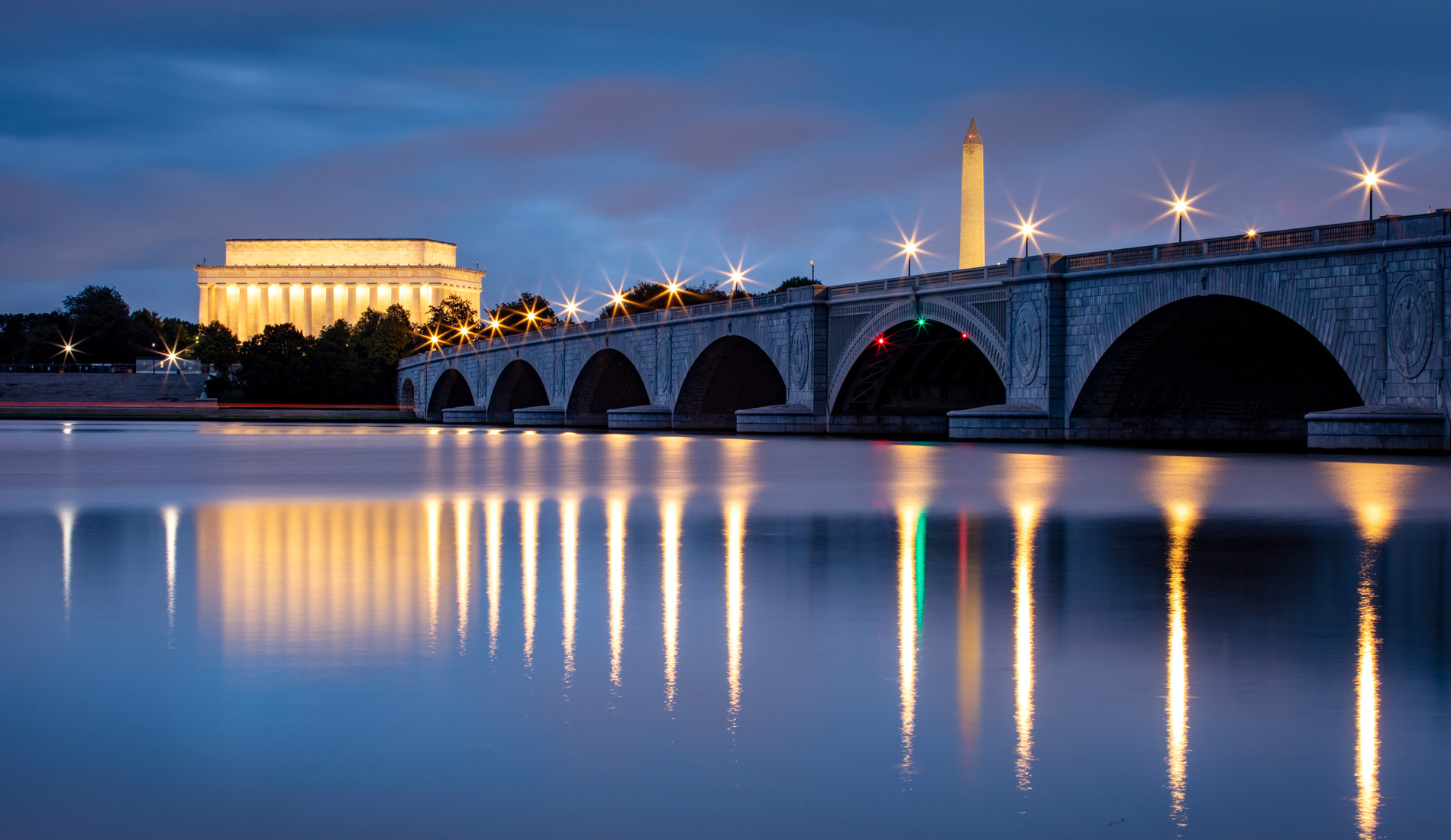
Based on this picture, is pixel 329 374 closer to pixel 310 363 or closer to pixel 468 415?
pixel 310 363

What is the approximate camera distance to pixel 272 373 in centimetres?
13488

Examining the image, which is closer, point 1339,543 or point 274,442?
point 1339,543

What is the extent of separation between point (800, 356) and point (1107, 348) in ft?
72.0

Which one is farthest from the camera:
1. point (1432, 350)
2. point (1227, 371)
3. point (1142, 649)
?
point (1227, 371)

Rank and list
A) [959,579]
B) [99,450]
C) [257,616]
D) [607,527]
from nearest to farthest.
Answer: [257,616] → [959,579] → [607,527] → [99,450]

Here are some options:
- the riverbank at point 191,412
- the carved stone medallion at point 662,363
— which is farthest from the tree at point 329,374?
the carved stone medallion at point 662,363

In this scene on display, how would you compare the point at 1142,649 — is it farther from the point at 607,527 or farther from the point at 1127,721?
the point at 607,527

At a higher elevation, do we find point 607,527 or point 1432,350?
point 1432,350

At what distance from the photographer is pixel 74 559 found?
44.4 ft

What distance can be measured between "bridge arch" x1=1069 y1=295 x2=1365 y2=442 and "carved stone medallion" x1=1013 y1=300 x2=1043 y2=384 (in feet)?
7.42

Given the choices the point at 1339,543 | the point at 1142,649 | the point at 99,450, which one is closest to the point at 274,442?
the point at 99,450

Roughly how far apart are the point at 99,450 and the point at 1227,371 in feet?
138

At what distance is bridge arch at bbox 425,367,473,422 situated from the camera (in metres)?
130

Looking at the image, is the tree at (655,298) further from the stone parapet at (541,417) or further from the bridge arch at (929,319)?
the bridge arch at (929,319)
